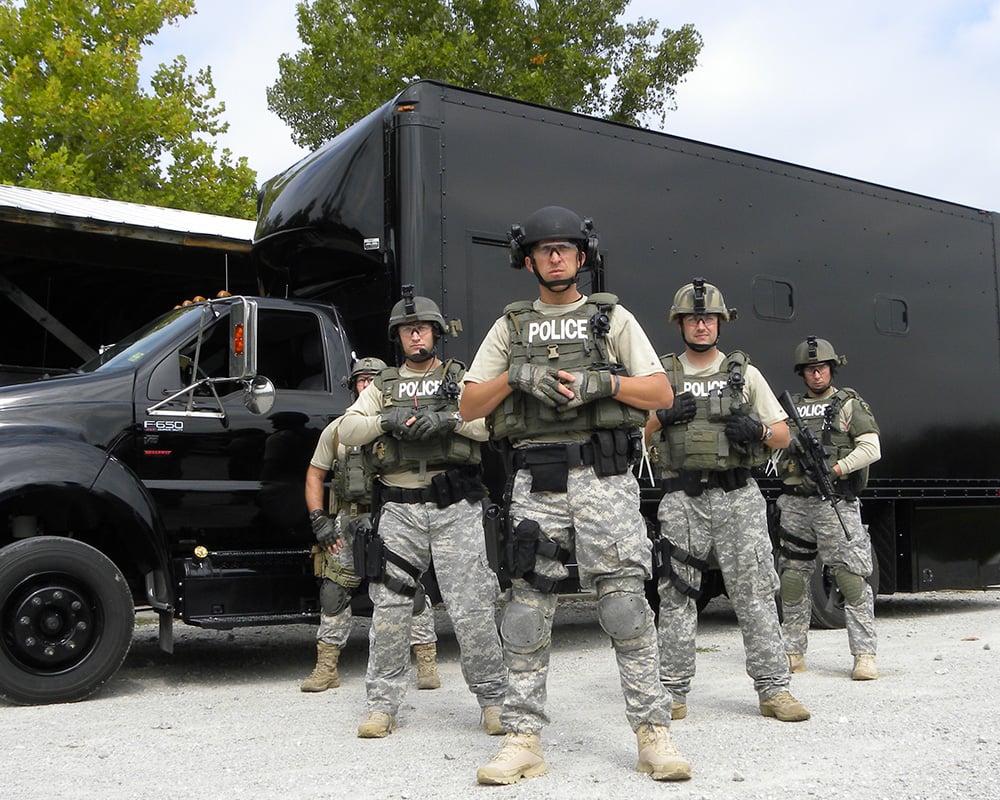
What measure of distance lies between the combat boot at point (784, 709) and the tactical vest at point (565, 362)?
1.66m

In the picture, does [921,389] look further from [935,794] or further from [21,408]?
[21,408]

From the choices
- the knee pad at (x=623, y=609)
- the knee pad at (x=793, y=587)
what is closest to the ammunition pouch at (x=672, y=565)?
the knee pad at (x=623, y=609)

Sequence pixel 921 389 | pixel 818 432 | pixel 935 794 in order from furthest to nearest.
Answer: pixel 921 389 < pixel 818 432 < pixel 935 794

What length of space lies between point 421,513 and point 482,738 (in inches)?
40.3

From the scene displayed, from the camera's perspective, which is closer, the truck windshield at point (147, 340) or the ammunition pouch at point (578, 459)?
the ammunition pouch at point (578, 459)

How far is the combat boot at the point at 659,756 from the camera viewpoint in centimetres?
370

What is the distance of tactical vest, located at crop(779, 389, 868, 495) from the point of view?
670 cm

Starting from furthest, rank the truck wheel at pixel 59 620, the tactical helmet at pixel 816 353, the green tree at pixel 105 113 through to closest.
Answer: the green tree at pixel 105 113 < the tactical helmet at pixel 816 353 < the truck wheel at pixel 59 620

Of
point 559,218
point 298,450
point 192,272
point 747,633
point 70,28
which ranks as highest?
point 70,28

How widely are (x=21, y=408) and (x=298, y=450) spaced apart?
156 cm

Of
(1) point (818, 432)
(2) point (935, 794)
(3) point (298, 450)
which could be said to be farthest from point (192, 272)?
(2) point (935, 794)

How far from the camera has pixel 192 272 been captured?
11180 millimetres

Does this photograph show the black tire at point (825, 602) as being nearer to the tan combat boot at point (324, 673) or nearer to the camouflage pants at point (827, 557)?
the camouflage pants at point (827, 557)

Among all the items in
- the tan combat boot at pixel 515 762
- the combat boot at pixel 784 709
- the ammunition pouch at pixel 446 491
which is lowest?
the combat boot at pixel 784 709
